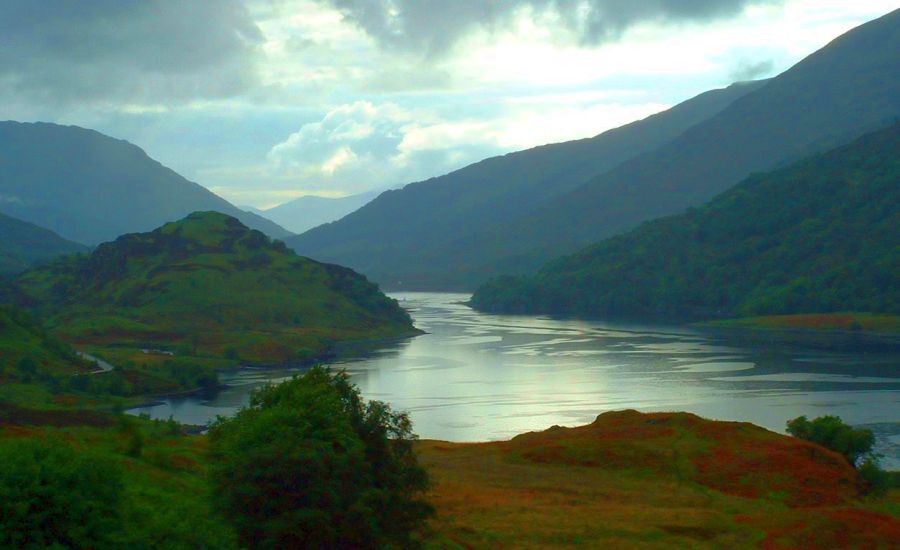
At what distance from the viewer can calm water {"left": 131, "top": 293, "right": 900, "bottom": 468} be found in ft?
331

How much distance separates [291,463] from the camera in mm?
34719

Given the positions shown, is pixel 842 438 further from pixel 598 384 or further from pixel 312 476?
pixel 598 384

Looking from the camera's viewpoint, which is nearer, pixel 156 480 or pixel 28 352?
pixel 156 480

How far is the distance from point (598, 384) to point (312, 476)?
93490 mm

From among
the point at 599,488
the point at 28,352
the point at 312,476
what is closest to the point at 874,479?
the point at 599,488

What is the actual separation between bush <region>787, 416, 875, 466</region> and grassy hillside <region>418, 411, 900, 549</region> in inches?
127

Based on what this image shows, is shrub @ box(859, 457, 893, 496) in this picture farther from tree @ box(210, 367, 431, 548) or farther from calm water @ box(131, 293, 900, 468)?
Result: tree @ box(210, 367, 431, 548)

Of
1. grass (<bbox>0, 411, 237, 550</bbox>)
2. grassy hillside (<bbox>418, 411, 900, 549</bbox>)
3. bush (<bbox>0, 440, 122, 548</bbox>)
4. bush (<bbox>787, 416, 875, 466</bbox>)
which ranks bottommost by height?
grassy hillside (<bbox>418, 411, 900, 549</bbox>)

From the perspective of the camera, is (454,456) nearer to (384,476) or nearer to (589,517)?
(589,517)

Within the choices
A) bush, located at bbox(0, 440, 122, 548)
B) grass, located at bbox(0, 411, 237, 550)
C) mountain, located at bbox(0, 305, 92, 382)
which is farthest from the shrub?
mountain, located at bbox(0, 305, 92, 382)

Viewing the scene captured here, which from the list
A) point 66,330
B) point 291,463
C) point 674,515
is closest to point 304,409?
point 291,463

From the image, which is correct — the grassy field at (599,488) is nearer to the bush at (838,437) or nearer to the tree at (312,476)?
the tree at (312,476)

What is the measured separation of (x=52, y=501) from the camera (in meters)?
24.9

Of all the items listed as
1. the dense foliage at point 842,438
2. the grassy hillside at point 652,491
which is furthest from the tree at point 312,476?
the dense foliage at point 842,438
